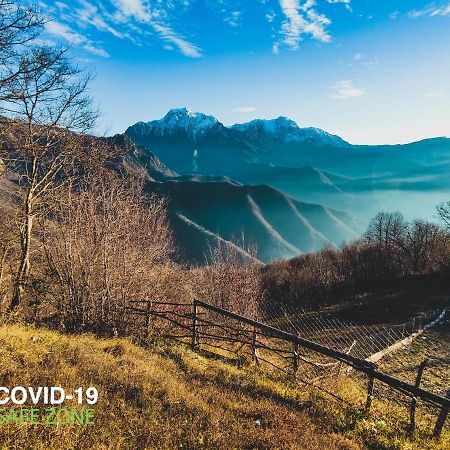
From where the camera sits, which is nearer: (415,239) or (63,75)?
(63,75)

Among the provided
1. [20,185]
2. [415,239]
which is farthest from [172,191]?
[20,185]

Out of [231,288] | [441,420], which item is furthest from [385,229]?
[441,420]

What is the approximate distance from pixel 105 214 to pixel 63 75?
5.03 meters

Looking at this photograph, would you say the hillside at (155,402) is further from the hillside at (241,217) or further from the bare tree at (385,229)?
the hillside at (241,217)

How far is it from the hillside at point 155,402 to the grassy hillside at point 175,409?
2 centimetres

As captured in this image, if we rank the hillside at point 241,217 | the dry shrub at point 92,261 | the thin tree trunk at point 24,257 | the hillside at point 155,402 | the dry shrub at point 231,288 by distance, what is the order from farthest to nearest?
1. the hillside at point 241,217
2. the dry shrub at point 231,288
3. the thin tree trunk at point 24,257
4. the dry shrub at point 92,261
5. the hillside at point 155,402

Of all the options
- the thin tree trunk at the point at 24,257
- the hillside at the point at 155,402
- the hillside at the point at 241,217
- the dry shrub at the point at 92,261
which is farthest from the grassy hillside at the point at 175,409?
the hillside at the point at 241,217

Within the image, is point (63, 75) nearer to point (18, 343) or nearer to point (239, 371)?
point (18, 343)

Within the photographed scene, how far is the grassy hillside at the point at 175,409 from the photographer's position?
5715 mm

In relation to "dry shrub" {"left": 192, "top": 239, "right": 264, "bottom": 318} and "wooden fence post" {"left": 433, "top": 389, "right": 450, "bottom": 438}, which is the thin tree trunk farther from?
"wooden fence post" {"left": 433, "top": 389, "right": 450, "bottom": 438}

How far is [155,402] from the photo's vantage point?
6.85 meters

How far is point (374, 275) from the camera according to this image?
55.2m

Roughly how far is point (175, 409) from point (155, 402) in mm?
444

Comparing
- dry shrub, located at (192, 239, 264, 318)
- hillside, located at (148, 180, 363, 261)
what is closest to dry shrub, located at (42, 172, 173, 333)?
dry shrub, located at (192, 239, 264, 318)
